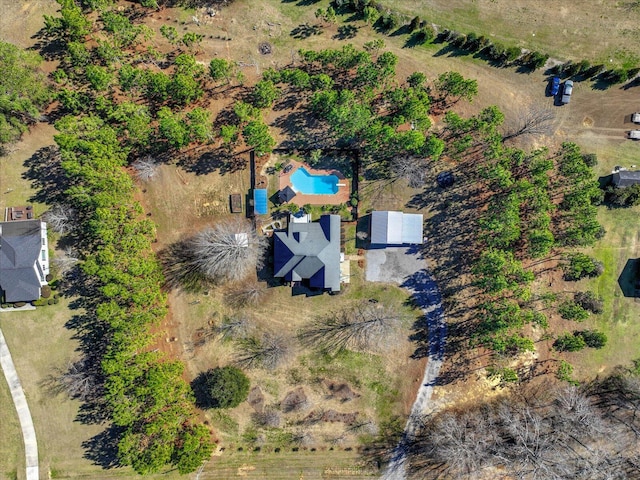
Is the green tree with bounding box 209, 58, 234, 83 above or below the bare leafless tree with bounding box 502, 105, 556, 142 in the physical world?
above

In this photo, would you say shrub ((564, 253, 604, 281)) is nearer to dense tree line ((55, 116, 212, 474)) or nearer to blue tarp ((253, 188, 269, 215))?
blue tarp ((253, 188, 269, 215))

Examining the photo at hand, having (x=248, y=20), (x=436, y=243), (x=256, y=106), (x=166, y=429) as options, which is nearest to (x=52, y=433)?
(x=166, y=429)

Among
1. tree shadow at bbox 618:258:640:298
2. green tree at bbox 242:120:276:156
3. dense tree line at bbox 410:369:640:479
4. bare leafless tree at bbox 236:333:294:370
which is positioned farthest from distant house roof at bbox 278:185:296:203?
tree shadow at bbox 618:258:640:298

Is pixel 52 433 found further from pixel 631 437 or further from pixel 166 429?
pixel 631 437

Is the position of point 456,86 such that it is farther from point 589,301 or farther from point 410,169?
point 589,301

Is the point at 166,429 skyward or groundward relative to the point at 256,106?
groundward

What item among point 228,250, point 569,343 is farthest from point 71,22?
point 569,343
